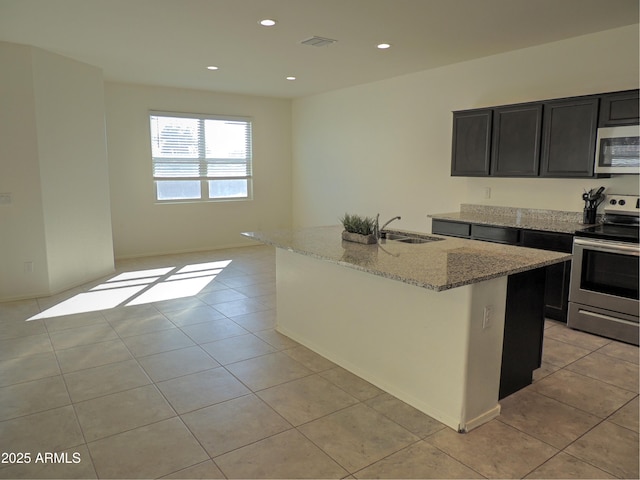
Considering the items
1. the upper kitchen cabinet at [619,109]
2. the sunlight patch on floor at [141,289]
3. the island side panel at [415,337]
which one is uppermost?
the upper kitchen cabinet at [619,109]

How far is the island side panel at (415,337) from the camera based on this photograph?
2510 mm

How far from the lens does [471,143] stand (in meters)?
4.99

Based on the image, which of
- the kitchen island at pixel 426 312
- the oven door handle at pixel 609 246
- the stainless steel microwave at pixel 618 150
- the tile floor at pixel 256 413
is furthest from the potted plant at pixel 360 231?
the stainless steel microwave at pixel 618 150

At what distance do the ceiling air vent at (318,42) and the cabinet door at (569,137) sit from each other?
2142 mm

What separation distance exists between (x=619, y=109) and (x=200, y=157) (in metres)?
5.95

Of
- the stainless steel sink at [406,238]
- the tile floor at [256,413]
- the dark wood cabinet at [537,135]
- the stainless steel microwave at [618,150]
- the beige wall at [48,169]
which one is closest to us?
the tile floor at [256,413]

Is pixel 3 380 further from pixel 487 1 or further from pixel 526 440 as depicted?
pixel 487 1

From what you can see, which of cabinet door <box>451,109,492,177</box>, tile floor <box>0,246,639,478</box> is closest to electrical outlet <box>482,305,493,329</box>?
tile floor <box>0,246,639,478</box>

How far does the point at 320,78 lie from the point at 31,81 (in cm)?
347

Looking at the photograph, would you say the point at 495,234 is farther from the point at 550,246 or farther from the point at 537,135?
the point at 537,135

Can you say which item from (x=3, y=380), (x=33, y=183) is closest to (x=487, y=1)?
(x=3, y=380)

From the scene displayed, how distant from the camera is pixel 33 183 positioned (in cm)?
486

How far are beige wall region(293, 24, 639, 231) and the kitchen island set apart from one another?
6.81 ft

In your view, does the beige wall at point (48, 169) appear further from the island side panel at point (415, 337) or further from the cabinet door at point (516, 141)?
the cabinet door at point (516, 141)
